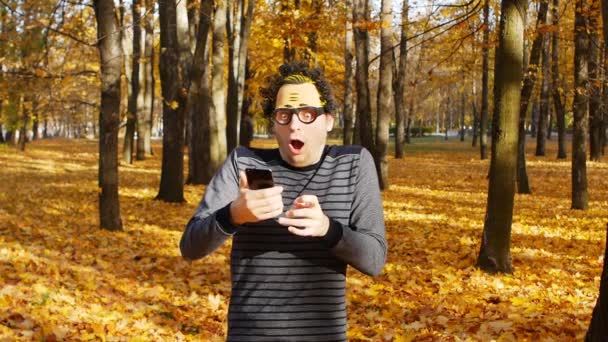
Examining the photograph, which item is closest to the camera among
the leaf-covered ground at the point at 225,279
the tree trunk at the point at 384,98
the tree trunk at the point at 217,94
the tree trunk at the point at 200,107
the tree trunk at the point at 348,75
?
the leaf-covered ground at the point at 225,279

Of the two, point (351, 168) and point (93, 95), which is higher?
point (93, 95)

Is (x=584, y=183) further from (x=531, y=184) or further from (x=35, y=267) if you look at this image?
(x=35, y=267)

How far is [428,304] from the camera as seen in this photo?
679 centimetres

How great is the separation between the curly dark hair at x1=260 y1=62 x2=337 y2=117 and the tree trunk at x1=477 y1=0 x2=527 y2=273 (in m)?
5.96

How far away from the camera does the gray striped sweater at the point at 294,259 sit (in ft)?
7.42

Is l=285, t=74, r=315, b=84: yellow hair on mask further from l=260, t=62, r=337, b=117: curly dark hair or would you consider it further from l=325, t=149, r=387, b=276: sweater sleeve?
l=325, t=149, r=387, b=276: sweater sleeve

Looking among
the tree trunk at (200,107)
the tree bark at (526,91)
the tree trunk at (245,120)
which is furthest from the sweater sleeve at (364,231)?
the tree trunk at (245,120)

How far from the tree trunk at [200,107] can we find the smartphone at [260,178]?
1218 centimetres

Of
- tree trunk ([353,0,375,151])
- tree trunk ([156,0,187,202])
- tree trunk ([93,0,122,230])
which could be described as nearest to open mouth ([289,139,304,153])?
tree trunk ([93,0,122,230])

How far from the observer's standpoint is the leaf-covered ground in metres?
5.84

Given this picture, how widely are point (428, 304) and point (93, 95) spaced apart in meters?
70.6

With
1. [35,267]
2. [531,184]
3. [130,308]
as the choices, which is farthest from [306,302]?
[531,184]

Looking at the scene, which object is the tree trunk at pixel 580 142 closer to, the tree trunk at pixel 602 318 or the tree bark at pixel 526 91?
the tree bark at pixel 526 91

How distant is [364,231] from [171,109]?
12.3 meters
